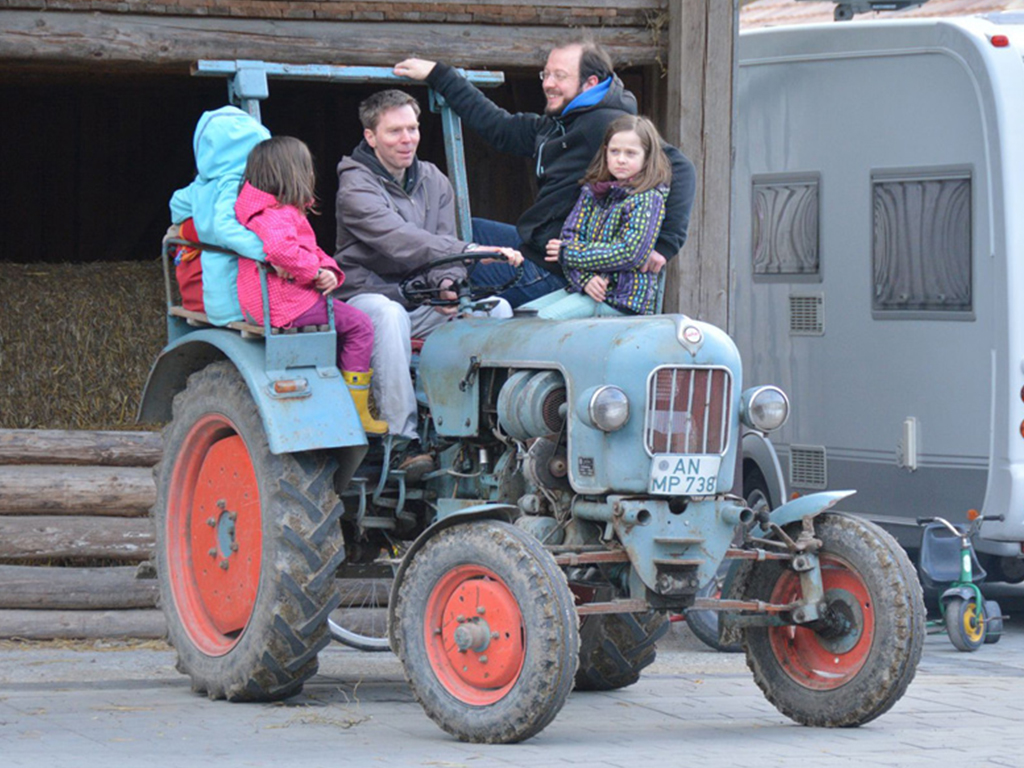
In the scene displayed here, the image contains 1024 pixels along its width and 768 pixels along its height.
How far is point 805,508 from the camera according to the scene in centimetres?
630

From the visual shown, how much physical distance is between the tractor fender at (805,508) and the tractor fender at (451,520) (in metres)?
0.91

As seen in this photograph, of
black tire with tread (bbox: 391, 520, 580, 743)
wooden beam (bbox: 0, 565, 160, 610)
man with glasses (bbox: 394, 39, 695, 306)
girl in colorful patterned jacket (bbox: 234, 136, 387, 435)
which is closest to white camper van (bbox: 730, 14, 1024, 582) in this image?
man with glasses (bbox: 394, 39, 695, 306)

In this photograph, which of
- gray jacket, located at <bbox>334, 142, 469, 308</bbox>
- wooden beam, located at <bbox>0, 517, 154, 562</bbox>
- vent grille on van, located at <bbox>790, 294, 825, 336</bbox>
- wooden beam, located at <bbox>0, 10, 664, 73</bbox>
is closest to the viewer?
gray jacket, located at <bbox>334, 142, 469, 308</bbox>

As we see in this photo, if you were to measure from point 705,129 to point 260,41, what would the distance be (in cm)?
220

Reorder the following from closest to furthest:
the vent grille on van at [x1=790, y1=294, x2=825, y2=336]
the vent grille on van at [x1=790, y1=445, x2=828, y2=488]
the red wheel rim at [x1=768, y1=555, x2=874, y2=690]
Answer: the red wheel rim at [x1=768, y1=555, x2=874, y2=690] < the vent grille on van at [x1=790, y1=445, x2=828, y2=488] < the vent grille on van at [x1=790, y1=294, x2=825, y2=336]

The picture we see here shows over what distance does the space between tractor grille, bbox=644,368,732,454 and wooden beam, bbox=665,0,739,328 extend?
328 centimetres

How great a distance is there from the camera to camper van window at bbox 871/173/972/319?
10.1m

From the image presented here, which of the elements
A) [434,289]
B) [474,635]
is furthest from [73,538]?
[474,635]

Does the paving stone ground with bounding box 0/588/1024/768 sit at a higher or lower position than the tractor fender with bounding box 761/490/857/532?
lower

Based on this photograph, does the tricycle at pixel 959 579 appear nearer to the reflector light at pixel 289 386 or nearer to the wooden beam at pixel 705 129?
the wooden beam at pixel 705 129

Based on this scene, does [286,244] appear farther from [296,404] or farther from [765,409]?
[765,409]

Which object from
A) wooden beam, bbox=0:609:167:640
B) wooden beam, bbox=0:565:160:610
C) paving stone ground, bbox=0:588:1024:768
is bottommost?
paving stone ground, bbox=0:588:1024:768

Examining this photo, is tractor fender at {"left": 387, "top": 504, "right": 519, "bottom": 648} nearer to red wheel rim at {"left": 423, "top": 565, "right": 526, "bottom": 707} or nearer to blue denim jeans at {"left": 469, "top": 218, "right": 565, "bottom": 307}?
red wheel rim at {"left": 423, "top": 565, "right": 526, "bottom": 707}

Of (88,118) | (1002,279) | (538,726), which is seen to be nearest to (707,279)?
(1002,279)
